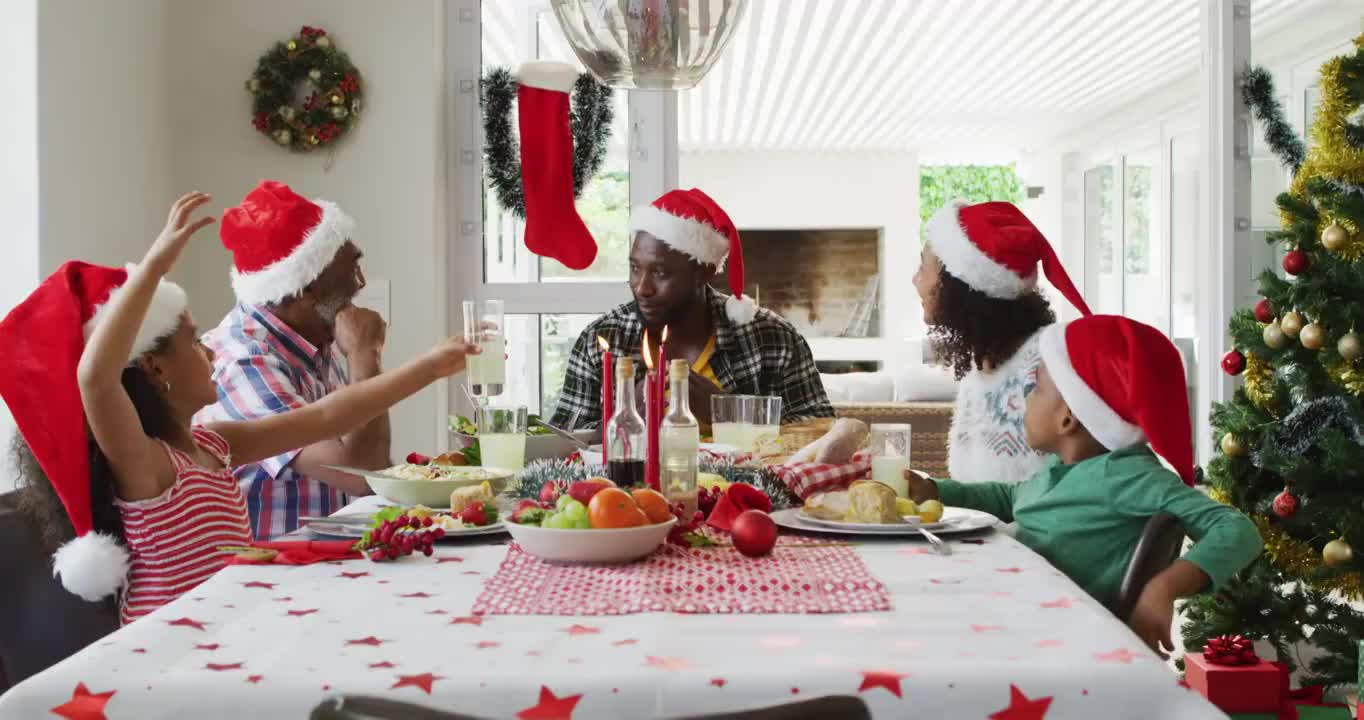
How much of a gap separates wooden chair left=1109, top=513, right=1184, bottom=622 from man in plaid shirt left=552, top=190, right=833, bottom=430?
5.10 feet

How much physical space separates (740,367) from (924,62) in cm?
A: 553

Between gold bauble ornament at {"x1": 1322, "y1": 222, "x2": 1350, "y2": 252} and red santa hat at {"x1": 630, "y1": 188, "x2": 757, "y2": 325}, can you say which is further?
red santa hat at {"x1": 630, "y1": 188, "x2": 757, "y2": 325}

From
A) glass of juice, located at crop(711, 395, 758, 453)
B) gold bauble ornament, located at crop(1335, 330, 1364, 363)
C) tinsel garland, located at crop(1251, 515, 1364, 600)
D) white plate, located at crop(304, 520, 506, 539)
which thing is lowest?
tinsel garland, located at crop(1251, 515, 1364, 600)

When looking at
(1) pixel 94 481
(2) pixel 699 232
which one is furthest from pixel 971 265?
(1) pixel 94 481

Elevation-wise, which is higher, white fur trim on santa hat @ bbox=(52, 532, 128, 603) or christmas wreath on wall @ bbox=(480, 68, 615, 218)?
christmas wreath on wall @ bbox=(480, 68, 615, 218)

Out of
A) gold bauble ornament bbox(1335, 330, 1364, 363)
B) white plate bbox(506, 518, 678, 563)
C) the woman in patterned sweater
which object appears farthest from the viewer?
gold bauble ornament bbox(1335, 330, 1364, 363)

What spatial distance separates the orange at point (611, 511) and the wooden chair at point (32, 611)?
2.44 ft

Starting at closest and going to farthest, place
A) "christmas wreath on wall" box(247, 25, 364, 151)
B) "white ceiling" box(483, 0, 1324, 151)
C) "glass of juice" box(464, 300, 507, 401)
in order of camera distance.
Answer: "glass of juice" box(464, 300, 507, 401) < "christmas wreath on wall" box(247, 25, 364, 151) < "white ceiling" box(483, 0, 1324, 151)

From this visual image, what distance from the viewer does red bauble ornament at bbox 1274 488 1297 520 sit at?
3.18 metres

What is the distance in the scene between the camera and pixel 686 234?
10.6 feet

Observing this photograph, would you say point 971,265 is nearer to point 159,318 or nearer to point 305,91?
point 159,318

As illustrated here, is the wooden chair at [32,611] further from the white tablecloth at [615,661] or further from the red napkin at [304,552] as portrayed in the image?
the white tablecloth at [615,661]

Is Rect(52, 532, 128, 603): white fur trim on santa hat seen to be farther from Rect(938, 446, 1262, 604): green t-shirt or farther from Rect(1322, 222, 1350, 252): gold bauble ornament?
Rect(1322, 222, 1350, 252): gold bauble ornament

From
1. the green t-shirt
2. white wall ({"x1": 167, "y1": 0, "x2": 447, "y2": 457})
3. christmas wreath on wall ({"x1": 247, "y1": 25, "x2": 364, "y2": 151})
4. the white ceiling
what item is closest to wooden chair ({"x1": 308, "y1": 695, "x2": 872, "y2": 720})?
the green t-shirt
